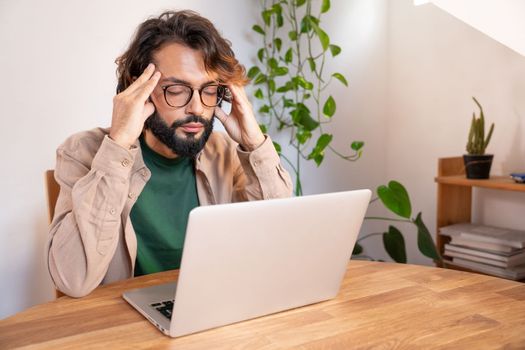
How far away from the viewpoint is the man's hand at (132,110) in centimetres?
123

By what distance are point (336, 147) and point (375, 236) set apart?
0.62 m

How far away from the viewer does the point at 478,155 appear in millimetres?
2227

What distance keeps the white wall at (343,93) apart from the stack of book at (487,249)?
0.23 meters

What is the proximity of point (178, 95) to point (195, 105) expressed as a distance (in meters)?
0.05

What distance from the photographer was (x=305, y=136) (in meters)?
2.57

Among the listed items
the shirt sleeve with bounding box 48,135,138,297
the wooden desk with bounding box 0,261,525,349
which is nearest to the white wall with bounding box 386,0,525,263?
Result: the wooden desk with bounding box 0,261,525,349

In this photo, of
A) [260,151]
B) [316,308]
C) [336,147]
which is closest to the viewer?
[316,308]

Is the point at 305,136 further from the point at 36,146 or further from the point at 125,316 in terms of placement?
the point at 125,316

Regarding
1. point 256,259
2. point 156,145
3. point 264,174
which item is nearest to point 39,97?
point 156,145

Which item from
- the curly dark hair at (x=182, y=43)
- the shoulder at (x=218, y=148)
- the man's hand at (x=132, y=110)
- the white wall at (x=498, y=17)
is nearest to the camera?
the man's hand at (x=132, y=110)

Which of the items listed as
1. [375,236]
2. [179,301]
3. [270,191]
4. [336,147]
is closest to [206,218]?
[179,301]

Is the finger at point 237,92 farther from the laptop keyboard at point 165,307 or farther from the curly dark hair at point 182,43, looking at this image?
the laptop keyboard at point 165,307

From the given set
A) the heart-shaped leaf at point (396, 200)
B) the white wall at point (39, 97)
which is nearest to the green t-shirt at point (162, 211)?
the white wall at point (39, 97)

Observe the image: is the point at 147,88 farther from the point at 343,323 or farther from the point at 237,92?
the point at 343,323
